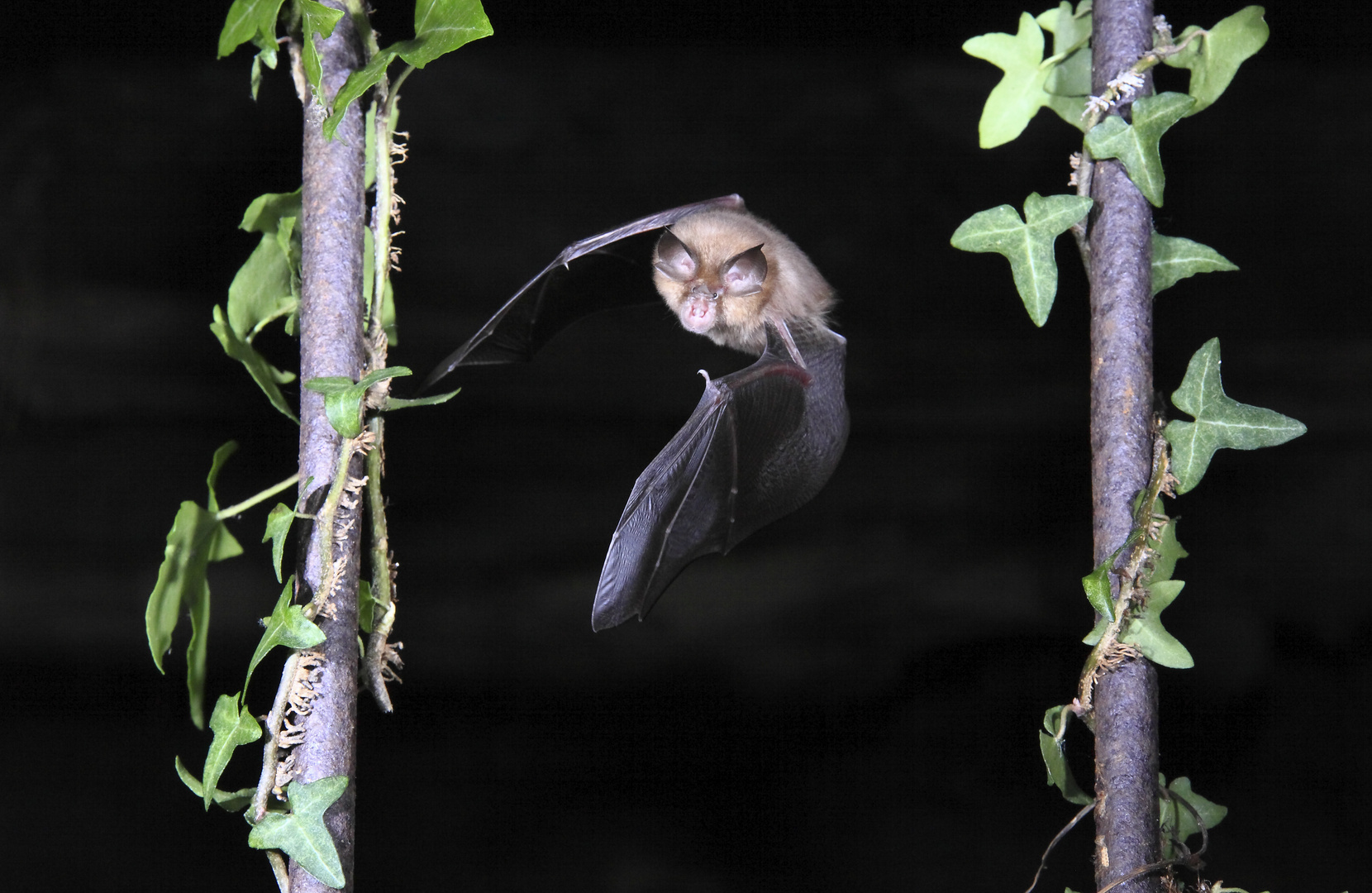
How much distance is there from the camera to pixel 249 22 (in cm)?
138

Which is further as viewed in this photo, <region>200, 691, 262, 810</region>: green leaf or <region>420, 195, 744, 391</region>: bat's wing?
<region>420, 195, 744, 391</region>: bat's wing

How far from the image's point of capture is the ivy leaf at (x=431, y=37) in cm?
119

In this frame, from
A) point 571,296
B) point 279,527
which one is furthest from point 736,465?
point 279,527

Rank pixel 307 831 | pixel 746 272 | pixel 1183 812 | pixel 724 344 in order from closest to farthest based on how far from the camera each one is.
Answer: pixel 307 831 → pixel 1183 812 → pixel 746 272 → pixel 724 344

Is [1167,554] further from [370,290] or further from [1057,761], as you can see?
[370,290]

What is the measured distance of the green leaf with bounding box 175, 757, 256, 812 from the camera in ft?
3.94

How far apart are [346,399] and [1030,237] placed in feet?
2.61

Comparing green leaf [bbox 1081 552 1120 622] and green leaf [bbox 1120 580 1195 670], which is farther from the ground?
green leaf [bbox 1081 552 1120 622]

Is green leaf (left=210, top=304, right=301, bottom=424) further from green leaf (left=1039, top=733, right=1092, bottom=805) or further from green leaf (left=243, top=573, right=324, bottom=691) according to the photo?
green leaf (left=1039, top=733, right=1092, bottom=805)

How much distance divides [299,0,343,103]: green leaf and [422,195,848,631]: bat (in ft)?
1.15

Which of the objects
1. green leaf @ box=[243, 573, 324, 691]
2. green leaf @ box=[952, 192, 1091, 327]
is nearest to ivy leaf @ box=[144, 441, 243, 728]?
green leaf @ box=[243, 573, 324, 691]

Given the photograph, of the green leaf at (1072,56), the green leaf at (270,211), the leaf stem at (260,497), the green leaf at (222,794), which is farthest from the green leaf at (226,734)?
the green leaf at (1072,56)

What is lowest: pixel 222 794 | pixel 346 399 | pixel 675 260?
pixel 222 794

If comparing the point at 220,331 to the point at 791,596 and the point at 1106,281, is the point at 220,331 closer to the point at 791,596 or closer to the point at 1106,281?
the point at 1106,281
